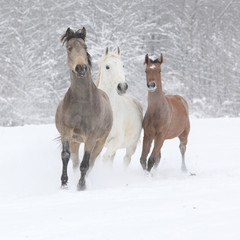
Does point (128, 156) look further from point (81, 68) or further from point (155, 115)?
point (81, 68)

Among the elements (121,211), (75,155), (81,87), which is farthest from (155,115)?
(121,211)

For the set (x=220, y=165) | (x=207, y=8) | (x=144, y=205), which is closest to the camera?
(x=144, y=205)

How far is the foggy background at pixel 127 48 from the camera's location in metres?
25.1

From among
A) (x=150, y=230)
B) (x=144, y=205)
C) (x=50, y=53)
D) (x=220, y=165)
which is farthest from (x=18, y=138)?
(x=50, y=53)

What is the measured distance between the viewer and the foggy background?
25125mm

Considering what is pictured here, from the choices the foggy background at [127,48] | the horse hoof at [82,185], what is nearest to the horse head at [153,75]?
the horse hoof at [82,185]

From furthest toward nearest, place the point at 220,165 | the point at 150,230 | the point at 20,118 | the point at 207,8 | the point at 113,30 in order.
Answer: the point at 207,8
the point at 113,30
the point at 20,118
the point at 220,165
the point at 150,230

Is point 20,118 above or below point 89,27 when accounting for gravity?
below

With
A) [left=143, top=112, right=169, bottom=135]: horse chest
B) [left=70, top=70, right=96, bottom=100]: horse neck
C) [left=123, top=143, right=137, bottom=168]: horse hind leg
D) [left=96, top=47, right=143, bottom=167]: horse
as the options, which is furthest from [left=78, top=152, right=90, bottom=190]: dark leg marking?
[left=123, top=143, right=137, bottom=168]: horse hind leg

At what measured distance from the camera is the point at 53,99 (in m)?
26.3

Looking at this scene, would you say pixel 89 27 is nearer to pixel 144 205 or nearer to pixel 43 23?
pixel 43 23

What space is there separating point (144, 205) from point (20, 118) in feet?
71.4

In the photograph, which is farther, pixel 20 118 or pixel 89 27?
pixel 89 27

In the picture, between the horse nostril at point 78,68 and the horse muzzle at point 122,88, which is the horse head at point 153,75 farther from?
the horse nostril at point 78,68
